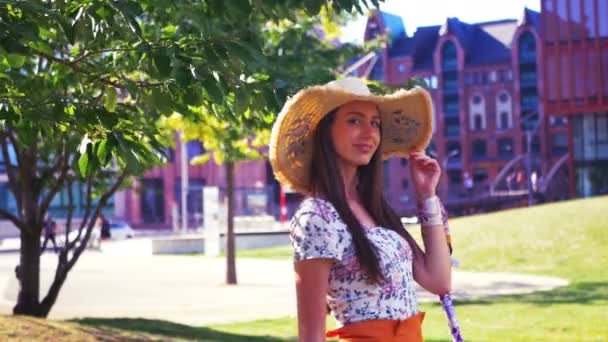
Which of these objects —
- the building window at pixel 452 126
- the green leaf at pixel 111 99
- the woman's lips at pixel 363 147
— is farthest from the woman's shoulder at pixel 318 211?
the building window at pixel 452 126

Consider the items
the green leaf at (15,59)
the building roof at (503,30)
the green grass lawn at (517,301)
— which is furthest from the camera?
the building roof at (503,30)

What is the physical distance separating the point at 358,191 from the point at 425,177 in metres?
0.40

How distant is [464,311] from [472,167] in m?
79.2

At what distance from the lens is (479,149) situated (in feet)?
312

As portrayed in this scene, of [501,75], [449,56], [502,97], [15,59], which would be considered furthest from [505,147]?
[15,59]

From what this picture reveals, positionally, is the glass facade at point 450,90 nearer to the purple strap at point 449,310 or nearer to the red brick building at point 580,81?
the red brick building at point 580,81

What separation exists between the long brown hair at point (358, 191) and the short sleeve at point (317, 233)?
0.05 m

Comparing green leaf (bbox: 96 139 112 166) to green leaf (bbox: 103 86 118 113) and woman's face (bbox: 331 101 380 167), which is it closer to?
green leaf (bbox: 103 86 118 113)

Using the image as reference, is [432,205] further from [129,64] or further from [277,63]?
[277,63]

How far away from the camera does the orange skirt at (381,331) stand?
11.6 ft

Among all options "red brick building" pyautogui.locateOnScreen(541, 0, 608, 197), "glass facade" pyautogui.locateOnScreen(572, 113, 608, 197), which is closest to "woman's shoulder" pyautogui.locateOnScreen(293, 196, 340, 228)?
"red brick building" pyautogui.locateOnScreen(541, 0, 608, 197)

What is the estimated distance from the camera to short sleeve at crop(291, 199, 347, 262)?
3.45 meters

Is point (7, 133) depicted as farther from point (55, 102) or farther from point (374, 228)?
point (374, 228)

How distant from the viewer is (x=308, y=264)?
11.3ft
